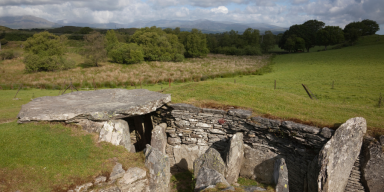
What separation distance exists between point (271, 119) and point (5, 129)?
13174 mm

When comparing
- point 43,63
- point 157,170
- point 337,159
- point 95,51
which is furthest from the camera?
point 95,51

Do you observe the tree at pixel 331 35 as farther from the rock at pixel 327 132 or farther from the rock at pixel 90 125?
the rock at pixel 90 125

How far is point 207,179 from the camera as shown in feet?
29.7

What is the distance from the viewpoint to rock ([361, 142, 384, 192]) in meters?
8.36

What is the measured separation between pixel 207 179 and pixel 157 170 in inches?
90.9

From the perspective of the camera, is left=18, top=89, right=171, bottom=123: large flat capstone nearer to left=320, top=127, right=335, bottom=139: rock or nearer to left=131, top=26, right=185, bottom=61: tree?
left=320, top=127, right=335, bottom=139: rock

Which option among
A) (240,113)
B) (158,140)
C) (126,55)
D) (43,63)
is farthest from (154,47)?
(240,113)

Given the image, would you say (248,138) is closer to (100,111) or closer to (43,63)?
(100,111)

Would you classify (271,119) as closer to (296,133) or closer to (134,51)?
(296,133)

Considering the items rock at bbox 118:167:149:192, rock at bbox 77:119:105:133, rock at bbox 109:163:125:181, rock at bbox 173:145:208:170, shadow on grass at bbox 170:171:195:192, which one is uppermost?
rock at bbox 77:119:105:133

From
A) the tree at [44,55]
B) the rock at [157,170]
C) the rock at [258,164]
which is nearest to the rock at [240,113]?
the rock at [258,164]

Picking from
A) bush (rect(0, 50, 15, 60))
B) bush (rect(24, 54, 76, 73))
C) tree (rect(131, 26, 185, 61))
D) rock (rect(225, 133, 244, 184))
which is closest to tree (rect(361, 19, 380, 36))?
tree (rect(131, 26, 185, 61))

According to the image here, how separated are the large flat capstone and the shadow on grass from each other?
13.1 feet

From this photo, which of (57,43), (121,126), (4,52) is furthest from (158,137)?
(4,52)
